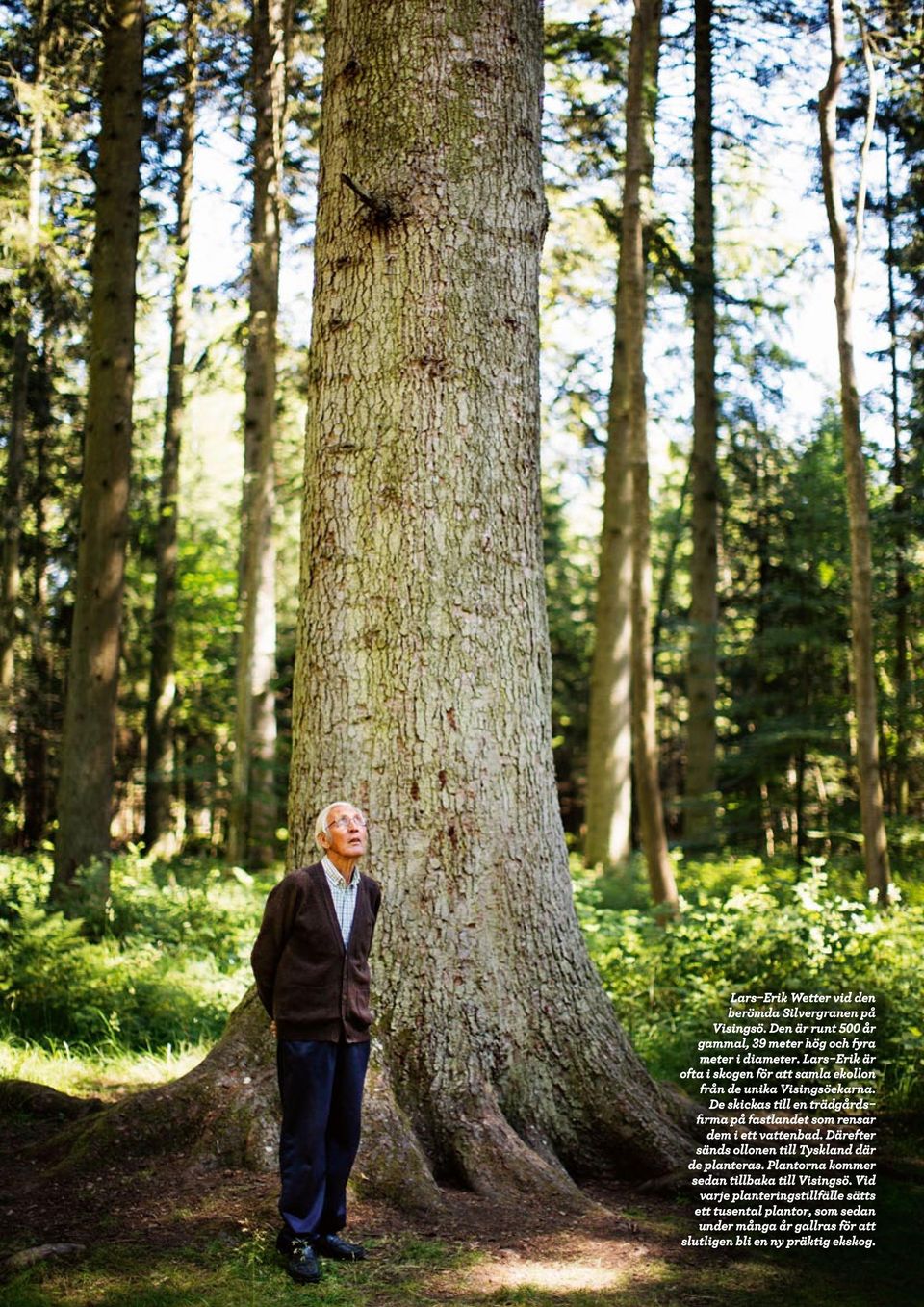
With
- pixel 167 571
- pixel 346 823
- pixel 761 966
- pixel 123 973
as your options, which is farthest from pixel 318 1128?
pixel 167 571

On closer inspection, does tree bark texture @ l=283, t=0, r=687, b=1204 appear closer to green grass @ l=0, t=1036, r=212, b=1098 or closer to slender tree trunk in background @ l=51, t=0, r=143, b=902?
green grass @ l=0, t=1036, r=212, b=1098

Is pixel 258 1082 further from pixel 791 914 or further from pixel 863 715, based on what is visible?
pixel 863 715

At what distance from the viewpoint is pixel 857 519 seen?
10656 millimetres

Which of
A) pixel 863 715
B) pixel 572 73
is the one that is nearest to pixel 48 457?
pixel 572 73

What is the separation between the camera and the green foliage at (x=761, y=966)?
738 centimetres

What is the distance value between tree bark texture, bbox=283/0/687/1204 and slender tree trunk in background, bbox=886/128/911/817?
459 inches

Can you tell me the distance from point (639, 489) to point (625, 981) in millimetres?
4234

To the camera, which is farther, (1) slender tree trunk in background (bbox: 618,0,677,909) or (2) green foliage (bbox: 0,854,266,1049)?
(1) slender tree trunk in background (bbox: 618,0,677,909)

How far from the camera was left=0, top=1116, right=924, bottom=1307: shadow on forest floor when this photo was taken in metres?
4.04

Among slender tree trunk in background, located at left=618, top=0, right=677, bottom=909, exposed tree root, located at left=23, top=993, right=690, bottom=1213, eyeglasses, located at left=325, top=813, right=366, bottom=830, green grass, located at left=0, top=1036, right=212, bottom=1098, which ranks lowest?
green grass, located at left=0, top=1036, right=212, bottom=1098

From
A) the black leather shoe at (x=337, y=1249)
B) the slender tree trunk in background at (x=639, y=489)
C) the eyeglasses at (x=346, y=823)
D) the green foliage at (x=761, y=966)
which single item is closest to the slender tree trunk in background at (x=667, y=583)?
the slender tree trunk in background at (x=639, y=489)

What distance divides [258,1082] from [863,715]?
708 cm

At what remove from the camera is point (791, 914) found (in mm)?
8320

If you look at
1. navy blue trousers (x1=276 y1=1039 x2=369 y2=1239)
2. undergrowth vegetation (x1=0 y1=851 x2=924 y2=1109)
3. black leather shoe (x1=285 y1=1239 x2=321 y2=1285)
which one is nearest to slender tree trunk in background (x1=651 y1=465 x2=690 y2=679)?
undergrowth vegetation (x1=0 y1=851 x2=924 y2=1109)
